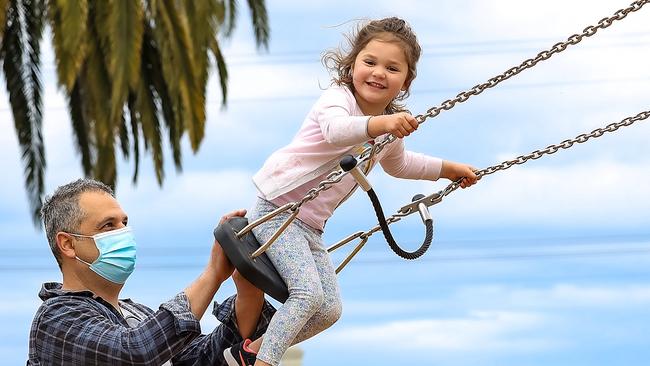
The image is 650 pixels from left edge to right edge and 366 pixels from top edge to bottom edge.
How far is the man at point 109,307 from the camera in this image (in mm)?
4758

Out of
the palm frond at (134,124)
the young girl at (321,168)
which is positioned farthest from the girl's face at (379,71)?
the palm frond at (134,124)

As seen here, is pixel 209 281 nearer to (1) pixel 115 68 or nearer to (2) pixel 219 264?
(2) pixel 219 264

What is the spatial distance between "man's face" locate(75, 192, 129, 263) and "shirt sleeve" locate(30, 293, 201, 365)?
0.22m

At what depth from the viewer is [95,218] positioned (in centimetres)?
507

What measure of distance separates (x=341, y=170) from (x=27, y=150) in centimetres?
1265

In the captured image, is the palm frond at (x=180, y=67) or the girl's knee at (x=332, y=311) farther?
the palm frond at (x=180, y=67)

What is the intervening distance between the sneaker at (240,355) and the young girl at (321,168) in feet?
0.03

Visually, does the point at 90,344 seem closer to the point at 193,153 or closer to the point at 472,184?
the point at 472,184

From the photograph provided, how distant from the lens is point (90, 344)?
477cm

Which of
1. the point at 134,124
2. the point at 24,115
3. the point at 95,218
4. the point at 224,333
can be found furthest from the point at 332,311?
the point at 134,124

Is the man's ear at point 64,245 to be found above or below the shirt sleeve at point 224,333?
above

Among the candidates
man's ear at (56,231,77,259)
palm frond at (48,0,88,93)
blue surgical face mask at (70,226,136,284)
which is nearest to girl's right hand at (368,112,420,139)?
blue surgical face mask at (70,226,136,284)

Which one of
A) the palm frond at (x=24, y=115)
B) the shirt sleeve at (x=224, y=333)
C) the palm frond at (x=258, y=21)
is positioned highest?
the palm frond at (x=258, y=21)

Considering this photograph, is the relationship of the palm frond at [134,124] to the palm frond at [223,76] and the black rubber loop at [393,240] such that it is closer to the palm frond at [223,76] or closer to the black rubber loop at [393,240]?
the palm frond at [223,76]
